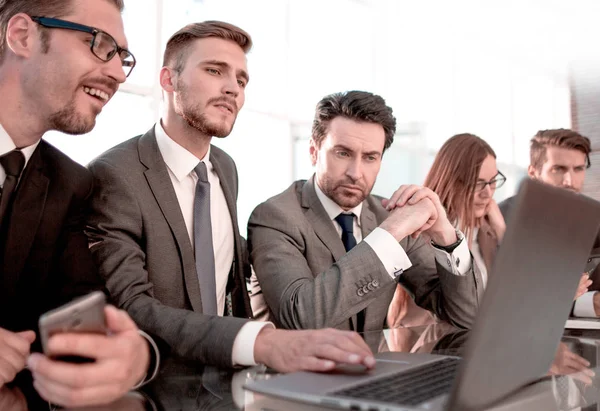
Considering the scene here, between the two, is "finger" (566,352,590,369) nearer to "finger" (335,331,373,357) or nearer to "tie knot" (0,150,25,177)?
"finger" (335,331,373,357)

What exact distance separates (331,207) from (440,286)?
0.50 meters

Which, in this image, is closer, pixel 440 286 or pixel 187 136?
pixel 187 136

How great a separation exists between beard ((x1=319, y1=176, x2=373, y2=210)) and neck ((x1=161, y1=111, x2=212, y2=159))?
0.50 meters

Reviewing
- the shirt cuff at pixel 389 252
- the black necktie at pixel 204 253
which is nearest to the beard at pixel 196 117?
the black necktie at pixel 204 253

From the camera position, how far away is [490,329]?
2.33 feet

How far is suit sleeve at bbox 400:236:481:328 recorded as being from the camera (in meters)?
2.08

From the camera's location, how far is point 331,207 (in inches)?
90.7

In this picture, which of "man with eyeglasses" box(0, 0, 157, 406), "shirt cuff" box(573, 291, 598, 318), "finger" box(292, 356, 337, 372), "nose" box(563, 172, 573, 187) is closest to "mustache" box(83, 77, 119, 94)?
"man with eyeglasses" box(0, 0, 157, 406)

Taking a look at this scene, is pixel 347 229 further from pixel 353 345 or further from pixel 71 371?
pixel 71 371

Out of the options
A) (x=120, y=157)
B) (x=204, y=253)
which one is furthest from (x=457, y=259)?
(x=120, y=157)

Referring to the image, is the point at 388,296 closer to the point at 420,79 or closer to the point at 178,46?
the point at 178,46

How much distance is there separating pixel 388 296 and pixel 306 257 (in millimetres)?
358

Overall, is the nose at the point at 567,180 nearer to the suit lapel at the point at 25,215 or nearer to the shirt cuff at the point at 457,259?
the shirt cuff at the point at 457,259

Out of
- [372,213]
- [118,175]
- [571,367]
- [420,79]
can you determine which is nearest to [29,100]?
[118,175]
